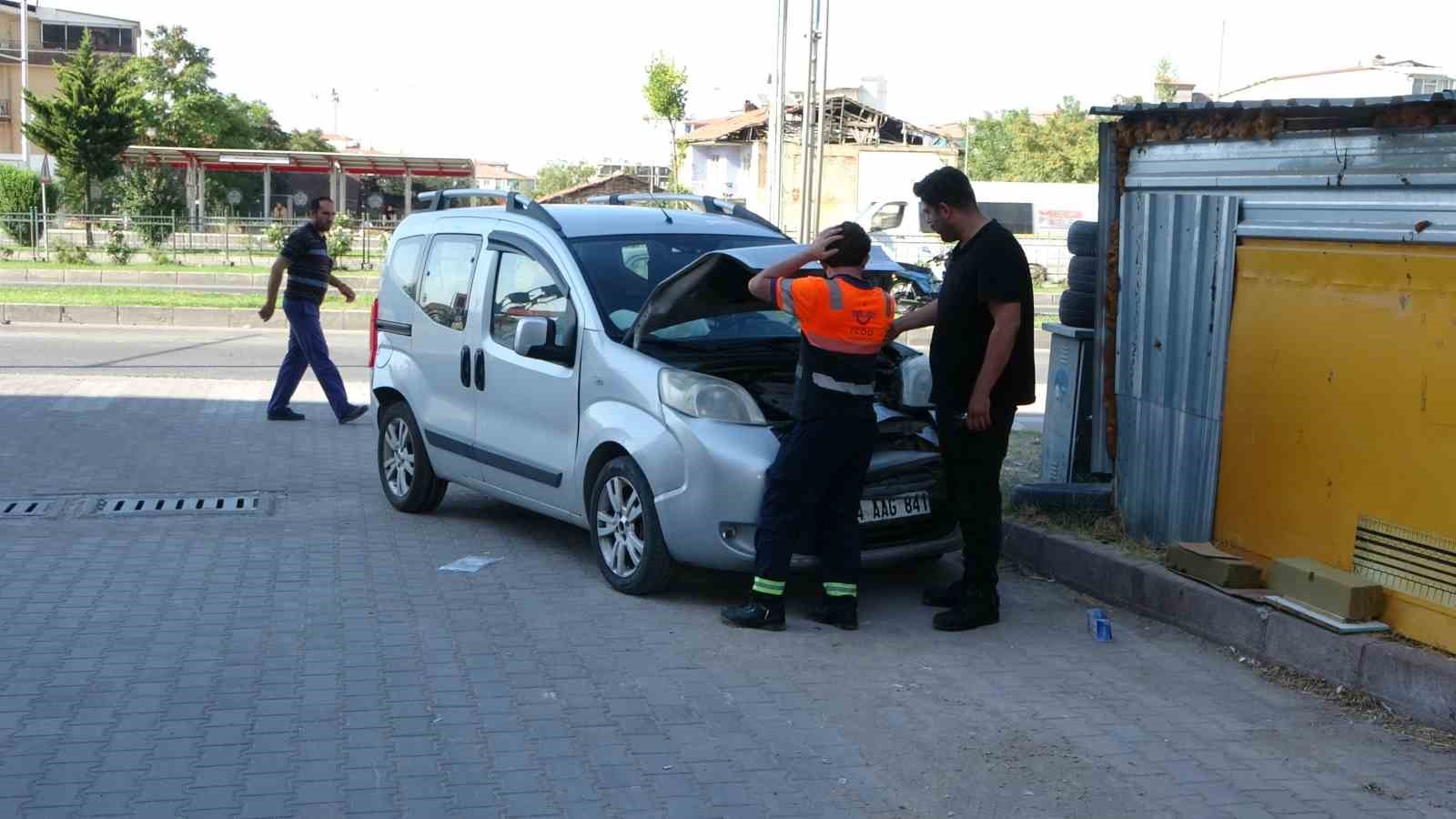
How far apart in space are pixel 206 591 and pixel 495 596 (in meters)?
1.34

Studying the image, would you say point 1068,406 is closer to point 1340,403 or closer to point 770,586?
point 1340,403

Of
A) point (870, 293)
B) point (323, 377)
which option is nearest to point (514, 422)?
point (870, 293)

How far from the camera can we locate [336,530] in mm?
8109

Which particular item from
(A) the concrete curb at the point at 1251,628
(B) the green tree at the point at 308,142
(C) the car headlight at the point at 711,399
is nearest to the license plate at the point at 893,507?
(C) the car headlight at the point at 711,399

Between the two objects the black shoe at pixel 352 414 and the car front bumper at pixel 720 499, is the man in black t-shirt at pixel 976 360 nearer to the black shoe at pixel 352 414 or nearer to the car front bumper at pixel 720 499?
the car front bumper at pixel 720 499

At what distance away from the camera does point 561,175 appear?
9125 cm

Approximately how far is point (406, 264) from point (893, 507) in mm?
3567

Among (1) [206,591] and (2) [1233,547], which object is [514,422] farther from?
(2) [1233,547]

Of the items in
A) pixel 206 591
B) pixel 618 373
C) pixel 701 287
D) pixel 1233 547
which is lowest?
pixel 206 591

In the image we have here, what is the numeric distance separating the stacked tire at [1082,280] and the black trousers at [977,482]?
6.83ft

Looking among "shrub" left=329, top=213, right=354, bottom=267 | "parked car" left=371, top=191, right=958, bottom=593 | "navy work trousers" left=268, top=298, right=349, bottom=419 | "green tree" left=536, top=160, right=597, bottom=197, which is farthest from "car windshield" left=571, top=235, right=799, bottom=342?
"green tree" left=536, top=160, right=597, bottom=197

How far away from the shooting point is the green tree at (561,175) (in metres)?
87.1

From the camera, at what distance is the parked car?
6367mm

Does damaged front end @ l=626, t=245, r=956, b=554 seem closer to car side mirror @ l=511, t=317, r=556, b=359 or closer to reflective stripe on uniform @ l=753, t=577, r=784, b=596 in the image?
car side mirror @ l=511, t=317, r=556, b=359
